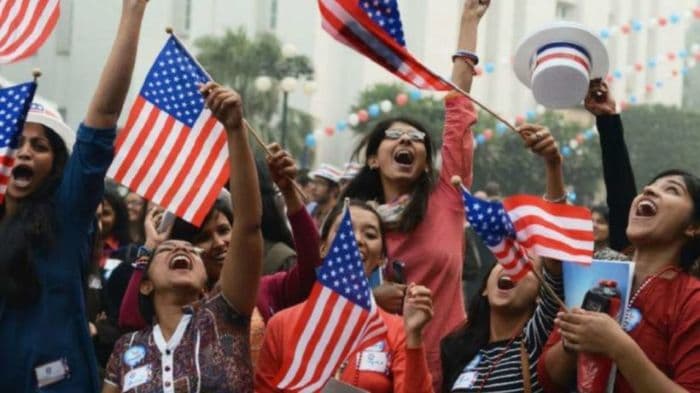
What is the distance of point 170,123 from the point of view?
5.66 metres

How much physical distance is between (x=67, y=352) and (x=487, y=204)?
52.8 inches

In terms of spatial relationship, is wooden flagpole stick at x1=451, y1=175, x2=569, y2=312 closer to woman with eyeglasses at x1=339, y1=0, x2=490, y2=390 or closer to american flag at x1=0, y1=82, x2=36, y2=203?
woman with eyeglasses at x1=339, y1=0, x2=490, y2=390

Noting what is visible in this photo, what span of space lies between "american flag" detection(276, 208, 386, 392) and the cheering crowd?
0.01 meters

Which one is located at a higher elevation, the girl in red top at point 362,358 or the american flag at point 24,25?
the american flag at point 24,25

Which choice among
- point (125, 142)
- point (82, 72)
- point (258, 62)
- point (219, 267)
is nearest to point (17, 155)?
point (125, 142)

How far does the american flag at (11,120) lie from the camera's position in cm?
504

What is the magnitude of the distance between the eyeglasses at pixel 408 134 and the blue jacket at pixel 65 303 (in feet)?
6.37

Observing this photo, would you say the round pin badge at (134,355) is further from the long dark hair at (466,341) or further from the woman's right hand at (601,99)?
the woman's right hand at (601,99)

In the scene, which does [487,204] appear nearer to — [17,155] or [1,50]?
[17,155]

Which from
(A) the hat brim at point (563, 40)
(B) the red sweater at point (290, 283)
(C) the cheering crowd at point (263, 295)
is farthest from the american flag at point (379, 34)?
(B) the red sweater at point (290, 283)

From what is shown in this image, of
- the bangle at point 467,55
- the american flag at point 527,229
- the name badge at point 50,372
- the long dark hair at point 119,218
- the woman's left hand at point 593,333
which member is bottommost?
the name badge at point 50,372

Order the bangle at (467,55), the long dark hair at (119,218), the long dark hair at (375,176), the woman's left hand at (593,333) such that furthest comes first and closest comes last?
1. the long dark hair at (119,218)
2. the long dark hair at (375,176)
3. the bangle at (467,55)
4. the woman's left hand at (593,333)

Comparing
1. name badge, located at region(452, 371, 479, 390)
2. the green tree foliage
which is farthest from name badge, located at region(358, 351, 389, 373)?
the green tree foliage

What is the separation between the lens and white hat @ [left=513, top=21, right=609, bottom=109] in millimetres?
5367
